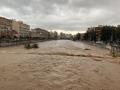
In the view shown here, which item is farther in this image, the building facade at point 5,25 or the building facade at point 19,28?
the building facade at point 19,28

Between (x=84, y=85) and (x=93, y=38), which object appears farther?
(x=93, y=38)

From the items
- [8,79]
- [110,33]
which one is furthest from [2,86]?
[110,33]

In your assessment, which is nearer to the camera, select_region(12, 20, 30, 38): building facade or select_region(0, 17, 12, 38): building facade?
select_region(0, 17, 12, 38): building facade

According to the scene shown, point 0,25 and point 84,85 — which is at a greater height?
point 0,25

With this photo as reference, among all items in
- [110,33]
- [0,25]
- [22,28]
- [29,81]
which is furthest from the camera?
[22,28]

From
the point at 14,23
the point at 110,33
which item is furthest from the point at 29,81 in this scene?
the point at 14,23

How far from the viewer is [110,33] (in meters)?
87.2

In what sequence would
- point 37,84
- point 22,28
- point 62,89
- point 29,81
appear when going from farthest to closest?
point 22,28 → point 29,81 → point 37,84 → point 62,89

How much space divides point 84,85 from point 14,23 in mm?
142544

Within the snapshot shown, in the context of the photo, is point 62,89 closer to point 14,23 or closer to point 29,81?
point 29,81

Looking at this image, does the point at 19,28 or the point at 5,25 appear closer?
the point at 5,25

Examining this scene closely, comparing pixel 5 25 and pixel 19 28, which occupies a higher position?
pixel 5 25

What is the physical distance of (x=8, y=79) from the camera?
13.8 metres

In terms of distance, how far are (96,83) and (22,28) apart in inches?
6262
